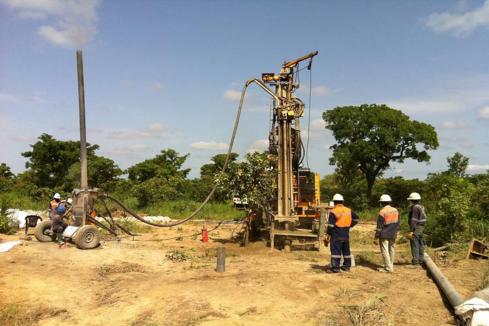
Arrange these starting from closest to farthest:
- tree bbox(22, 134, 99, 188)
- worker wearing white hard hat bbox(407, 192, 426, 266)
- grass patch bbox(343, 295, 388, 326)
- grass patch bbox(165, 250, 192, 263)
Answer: grass patch bbox(343, 295, 388, 326), worker wearing white hard hat bbox(407, 192, 426, 266), grass patch bbox(165, 250, 192, 263), tree bbox(22, 134, 99, 188)

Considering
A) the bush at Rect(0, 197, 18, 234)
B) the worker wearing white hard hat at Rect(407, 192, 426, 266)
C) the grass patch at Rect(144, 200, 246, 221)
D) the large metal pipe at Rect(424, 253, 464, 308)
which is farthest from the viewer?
the grass patch at Rect(144, 200, 246, 221)

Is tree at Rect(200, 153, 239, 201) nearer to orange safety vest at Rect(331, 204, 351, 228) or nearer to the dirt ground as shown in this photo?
the dirt ground

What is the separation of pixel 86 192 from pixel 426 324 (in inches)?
385

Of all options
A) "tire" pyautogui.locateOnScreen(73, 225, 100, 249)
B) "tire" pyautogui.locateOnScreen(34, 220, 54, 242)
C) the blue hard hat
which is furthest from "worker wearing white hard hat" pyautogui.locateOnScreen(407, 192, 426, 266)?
"tire" pyautogui.locateOnScreen(34, 220, 54, 242)

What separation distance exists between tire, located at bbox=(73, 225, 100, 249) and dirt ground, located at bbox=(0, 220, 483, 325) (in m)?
0.39

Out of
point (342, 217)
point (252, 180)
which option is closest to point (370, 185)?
point (252, 180)

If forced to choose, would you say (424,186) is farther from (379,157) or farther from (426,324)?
(426,324)

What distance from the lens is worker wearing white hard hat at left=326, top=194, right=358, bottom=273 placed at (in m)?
9.26

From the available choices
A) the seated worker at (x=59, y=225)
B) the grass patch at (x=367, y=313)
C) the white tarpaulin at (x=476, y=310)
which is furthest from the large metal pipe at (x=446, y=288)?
the seated worker at (x=59, y=225)

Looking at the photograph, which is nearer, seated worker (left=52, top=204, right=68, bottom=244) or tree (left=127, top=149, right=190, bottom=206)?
seated worker (left=52, top=204, right=68, bottom=244)

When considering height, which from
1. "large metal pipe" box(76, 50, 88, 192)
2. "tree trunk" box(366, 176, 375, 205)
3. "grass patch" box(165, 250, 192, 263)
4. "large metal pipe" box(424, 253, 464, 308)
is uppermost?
"large metal pipe" box(76, 50, 88, 192)

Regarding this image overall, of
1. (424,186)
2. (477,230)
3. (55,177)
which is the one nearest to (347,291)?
(477,230)

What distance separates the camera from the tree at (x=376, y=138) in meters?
28.1

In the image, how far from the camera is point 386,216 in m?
9.38
